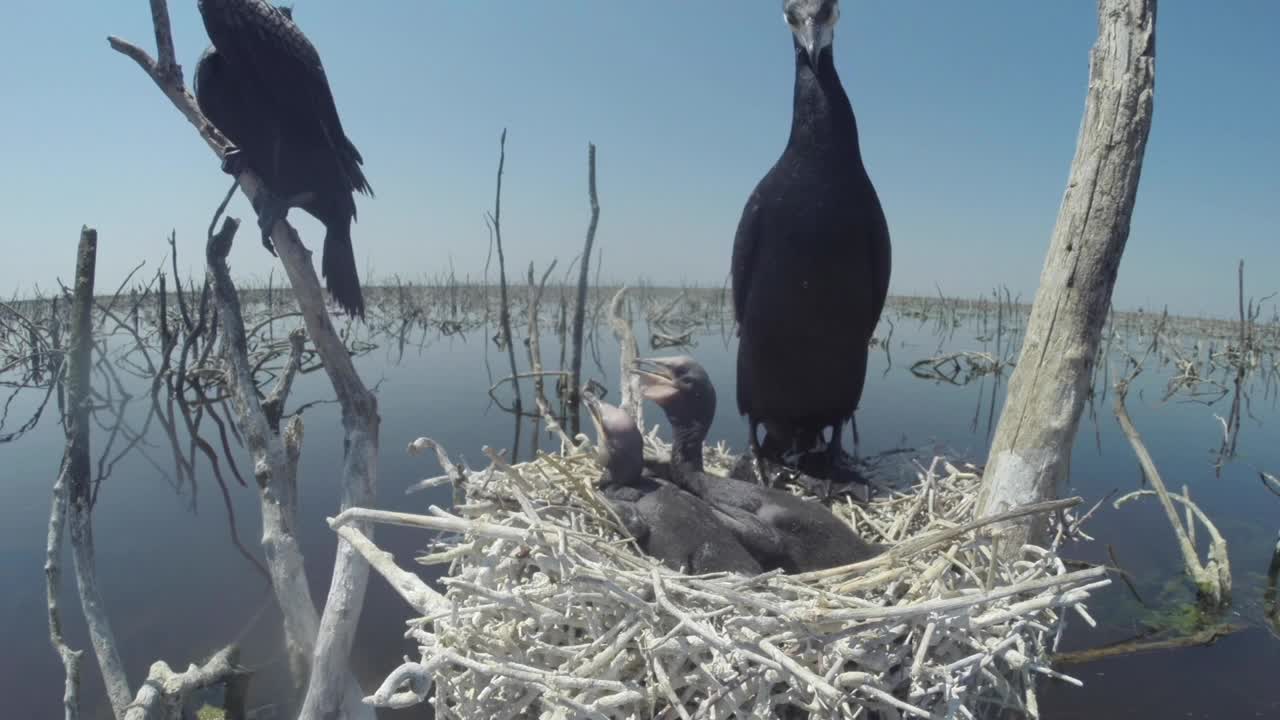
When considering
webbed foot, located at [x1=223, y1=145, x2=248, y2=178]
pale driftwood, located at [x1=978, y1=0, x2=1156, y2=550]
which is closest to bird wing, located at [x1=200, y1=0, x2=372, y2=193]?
webbed foot, located at [x1=223, y1=145, x2=248, y2=178]

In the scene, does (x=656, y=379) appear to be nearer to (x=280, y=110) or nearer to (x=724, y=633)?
(x=724, y=633)

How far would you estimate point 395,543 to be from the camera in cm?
457

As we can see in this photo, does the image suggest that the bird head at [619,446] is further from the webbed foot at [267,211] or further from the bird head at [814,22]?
the bird head at [814,22]

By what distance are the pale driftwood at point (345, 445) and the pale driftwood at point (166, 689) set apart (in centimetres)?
59

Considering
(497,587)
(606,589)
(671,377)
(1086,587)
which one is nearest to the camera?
(1086,587)

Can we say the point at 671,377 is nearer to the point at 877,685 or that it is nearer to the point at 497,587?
the point at 497,587

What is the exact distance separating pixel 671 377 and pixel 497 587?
123 centimetres

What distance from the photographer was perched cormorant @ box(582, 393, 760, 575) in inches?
78.2

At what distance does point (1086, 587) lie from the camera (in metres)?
1.32

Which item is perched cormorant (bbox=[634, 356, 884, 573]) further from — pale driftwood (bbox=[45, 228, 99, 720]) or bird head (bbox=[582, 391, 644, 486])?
pale driftwood (bbox=[45, 228, 99, 720])

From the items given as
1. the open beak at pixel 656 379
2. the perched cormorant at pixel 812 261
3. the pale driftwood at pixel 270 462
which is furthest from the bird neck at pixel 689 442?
the pale driftwood at pixel 270 462

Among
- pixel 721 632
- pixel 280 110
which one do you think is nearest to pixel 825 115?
pixel 721 632

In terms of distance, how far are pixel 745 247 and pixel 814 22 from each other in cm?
99

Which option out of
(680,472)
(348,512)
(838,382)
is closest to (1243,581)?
(838,382)
